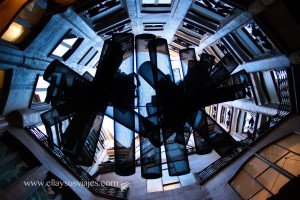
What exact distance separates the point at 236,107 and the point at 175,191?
9.59 meters

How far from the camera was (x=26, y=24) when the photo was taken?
31.5 feet

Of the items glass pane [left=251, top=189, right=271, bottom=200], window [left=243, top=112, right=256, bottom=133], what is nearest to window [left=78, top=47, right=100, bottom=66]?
window [left=243, top=112, right=256, bottom=133]

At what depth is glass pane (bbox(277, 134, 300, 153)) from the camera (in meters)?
9.23

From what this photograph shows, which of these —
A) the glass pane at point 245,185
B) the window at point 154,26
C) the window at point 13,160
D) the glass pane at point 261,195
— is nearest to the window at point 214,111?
the window at point 154,26

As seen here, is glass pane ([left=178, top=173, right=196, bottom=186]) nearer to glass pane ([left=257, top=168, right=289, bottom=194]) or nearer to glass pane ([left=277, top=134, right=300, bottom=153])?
glass pane ([left=257, top=168, right=289, bottom=194])

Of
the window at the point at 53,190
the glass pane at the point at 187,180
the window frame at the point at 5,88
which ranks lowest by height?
the glass pane at the point at 187,180

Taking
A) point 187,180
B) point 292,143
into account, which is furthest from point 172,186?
point 292,143

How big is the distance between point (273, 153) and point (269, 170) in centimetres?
105

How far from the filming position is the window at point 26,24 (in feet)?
30.0

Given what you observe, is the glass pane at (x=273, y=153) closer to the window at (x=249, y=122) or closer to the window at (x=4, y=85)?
the window at (x=249, y=122)

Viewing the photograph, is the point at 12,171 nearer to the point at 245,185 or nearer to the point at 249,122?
the point at 245,185

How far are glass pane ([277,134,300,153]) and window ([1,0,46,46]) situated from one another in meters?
11.3

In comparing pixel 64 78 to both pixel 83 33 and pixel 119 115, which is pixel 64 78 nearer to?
pixel 119 115

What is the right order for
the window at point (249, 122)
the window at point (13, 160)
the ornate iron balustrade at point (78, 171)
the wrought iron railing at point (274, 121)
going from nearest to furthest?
1. the window at point (13, 160)
2. the ornate iron balustrade at point (78, 171)
3. the wrought iron railing at point (274, 121)
4. the window at point (249, 122)
